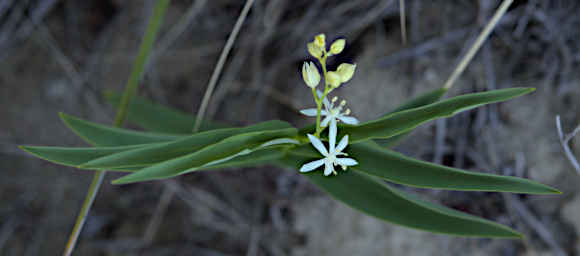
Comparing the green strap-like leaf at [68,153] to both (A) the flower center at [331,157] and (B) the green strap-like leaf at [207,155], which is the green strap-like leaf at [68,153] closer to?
(B) the green strap-like leaf at [207,155]

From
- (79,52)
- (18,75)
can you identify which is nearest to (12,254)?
(18,75)

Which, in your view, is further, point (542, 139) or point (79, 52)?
point (79, 52)

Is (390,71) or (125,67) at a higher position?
(125,67)

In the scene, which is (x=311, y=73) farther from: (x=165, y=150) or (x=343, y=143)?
Answer: (x=165, y=150)

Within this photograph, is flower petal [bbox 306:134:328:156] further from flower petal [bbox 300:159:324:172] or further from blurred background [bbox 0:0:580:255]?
blurred background [bbox 0:0:580:255]

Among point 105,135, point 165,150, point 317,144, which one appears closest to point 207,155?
point 165,150

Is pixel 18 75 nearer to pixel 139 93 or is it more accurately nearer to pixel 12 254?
pixel 139 93
